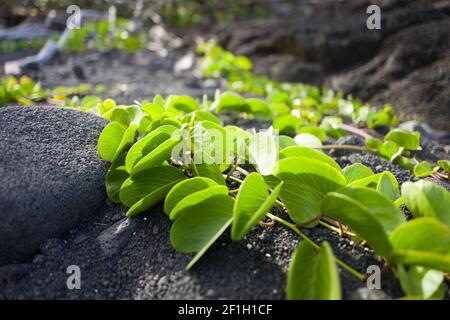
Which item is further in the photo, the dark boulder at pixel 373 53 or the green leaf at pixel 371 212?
the dark boulder at pixel 373 53

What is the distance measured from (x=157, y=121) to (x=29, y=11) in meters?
4.57

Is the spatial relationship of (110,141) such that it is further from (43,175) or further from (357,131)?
(357,131)

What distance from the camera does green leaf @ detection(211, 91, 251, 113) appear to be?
1.37 m

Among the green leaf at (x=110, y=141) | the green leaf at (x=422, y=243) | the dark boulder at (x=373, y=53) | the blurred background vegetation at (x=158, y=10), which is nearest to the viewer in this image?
the green leaf at (x=422, y=243)

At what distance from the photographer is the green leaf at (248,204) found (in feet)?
2.09

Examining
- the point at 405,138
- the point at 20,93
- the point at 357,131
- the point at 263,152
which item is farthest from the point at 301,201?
the point at 20,93

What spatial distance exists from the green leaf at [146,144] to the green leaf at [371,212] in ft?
1.21

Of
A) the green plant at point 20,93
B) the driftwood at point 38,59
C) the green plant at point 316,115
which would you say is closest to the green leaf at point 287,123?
the green plant at point 316,115

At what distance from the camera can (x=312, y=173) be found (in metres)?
0.70

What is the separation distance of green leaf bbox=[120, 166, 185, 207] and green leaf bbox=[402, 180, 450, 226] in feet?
1.41

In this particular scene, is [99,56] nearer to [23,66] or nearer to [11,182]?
[23,66]

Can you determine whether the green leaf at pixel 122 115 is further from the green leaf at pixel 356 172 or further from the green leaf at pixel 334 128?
the green leaf at pixel 334 128

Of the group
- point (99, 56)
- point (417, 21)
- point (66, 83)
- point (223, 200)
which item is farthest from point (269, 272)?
point (99, 56)

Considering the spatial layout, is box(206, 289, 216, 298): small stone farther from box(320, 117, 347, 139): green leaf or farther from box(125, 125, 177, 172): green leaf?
box(320, 117, 347, 139): green leaf
